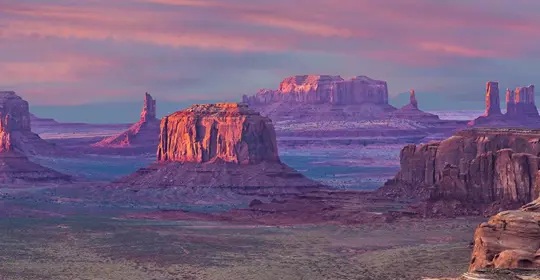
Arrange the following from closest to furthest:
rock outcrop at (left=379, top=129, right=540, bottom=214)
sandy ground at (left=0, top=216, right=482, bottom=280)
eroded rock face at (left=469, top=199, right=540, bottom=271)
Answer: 1. eroded rock face at (left=469, top=199, right=540, bottom=271)
2. sandy ground at (left=0, top=216, right=482, bottom=280)
3. rock outcrop at (left=379, top=129, right=540, bottom=214)

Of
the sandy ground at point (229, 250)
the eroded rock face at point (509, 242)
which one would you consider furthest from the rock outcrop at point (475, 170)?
the eroded rock face at point (509, 242)

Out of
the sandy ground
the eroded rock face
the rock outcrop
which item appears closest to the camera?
the eroded rock face

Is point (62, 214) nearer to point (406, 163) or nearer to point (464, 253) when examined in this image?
point (406, 163)

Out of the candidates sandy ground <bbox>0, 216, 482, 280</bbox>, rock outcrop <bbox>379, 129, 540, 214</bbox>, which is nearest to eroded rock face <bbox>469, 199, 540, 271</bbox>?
sandy ground <bbox>0, 216, 482, 280</bbox>

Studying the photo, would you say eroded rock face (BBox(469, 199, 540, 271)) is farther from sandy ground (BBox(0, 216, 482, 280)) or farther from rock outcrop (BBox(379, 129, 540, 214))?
rock outcrop (BBox(379, 129, 540, 214))

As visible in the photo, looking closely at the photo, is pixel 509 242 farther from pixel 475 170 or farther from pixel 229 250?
pixel 475 170

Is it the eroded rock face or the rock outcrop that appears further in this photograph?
the rock outcrop
